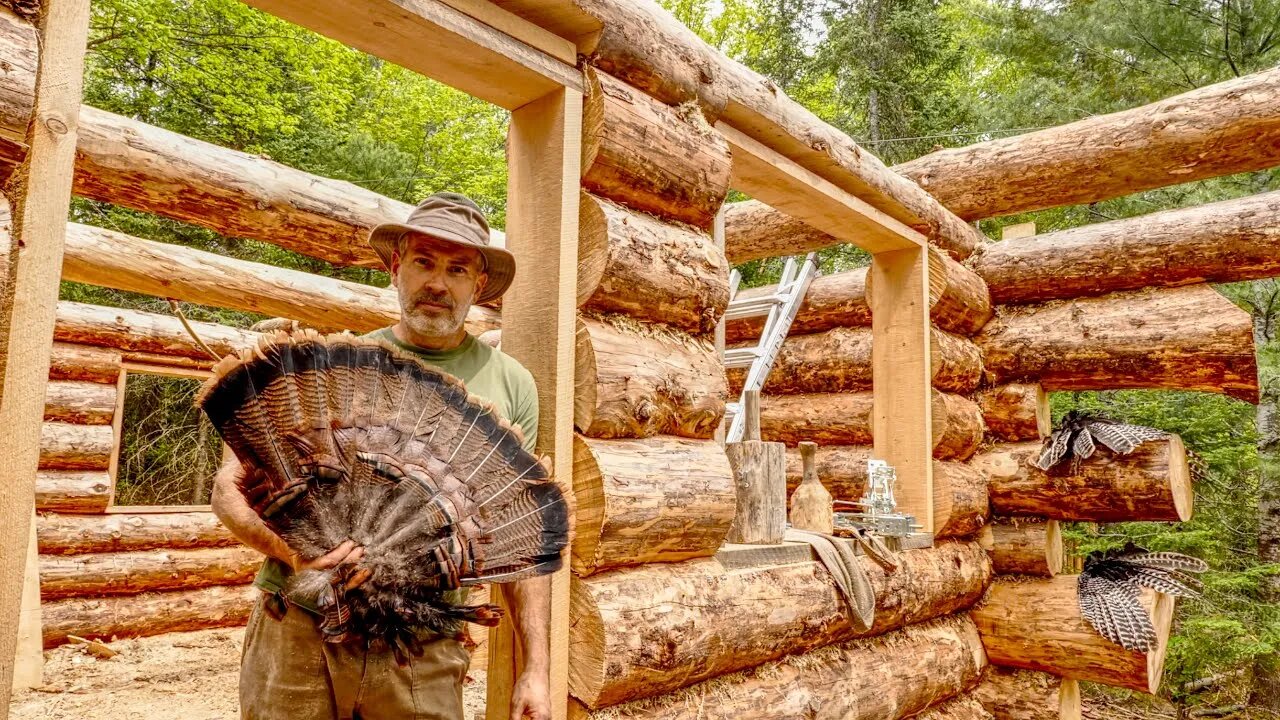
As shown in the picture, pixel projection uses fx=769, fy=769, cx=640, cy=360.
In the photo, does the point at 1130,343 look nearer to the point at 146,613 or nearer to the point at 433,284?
the point at 433,284

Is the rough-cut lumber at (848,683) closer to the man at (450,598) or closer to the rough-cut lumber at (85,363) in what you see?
the man at (450,598)

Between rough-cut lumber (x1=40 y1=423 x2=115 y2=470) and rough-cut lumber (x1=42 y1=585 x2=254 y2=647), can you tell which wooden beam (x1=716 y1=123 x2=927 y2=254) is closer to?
rough-cut lumber (x1=42 y1=585 x2=254 y2=647)

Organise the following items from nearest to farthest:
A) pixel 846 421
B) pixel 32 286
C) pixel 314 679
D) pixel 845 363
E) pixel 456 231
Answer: pixel 32 286, pixel 314 679, pixel 456 231, pixel 846 421, pixel 845 363

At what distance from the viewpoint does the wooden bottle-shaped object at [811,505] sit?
13.0 feet

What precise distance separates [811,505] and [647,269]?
1.90 metres

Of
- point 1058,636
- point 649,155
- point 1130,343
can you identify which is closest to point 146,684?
point 649,155

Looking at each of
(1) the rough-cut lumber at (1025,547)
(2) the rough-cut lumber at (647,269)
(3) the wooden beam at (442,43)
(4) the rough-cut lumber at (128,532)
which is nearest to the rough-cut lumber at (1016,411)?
(1) the rough-cut lumber at (1025,547)

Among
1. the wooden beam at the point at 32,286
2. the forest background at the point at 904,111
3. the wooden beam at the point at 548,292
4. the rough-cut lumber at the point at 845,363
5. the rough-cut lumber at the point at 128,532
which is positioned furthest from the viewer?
the forest background at the point at 904,111

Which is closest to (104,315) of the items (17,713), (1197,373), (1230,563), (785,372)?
(17,713)

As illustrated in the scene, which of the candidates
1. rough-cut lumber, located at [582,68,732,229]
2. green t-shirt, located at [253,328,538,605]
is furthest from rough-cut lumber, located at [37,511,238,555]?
rough-cut lumber, located at [582,68,732,229]

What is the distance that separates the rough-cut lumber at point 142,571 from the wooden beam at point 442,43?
5.37 m

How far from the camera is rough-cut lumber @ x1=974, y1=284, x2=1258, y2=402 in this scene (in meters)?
4.49

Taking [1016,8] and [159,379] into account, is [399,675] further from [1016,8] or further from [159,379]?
[159,379]

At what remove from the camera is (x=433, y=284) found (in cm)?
213
